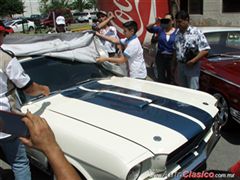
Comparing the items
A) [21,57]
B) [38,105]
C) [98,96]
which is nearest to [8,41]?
[21,57]

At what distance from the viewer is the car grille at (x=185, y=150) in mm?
2766

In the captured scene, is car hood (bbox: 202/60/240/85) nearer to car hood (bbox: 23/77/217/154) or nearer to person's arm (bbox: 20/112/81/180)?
car hood (bbox: 23/77/217/154)

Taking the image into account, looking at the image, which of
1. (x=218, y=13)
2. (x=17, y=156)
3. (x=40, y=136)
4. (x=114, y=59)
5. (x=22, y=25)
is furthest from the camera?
(x=22, y=25)

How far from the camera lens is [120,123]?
294 centimetres

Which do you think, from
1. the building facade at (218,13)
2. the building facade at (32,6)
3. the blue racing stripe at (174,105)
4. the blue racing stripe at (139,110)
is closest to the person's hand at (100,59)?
the blue racing stripe at (174,105)

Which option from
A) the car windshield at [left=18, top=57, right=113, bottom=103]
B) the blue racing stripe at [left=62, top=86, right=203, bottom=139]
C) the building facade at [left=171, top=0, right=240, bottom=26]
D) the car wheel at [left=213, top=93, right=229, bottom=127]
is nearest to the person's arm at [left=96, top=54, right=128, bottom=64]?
the car windshield at [left=18, top=57, right=113, bottom=103]

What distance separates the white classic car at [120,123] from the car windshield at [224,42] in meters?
2.19

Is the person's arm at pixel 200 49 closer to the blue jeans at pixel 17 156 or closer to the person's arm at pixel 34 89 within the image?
the person's arm at pixel 34 89

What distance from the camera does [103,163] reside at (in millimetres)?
2566

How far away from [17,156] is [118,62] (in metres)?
2.16

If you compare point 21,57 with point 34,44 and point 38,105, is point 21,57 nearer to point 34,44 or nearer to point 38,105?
point 34,44

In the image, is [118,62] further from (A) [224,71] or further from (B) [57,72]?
(A) [224,71]

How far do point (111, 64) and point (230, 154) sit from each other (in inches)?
74.6

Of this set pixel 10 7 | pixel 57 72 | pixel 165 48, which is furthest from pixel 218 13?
pixel 10 7
